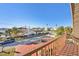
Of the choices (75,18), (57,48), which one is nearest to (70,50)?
(57,48)

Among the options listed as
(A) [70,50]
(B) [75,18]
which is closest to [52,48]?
(A) [70,50]

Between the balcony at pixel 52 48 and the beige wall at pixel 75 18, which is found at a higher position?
the beige wall at pixel 75 18

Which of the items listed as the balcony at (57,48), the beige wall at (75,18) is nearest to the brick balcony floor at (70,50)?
the balcony at (57,48)

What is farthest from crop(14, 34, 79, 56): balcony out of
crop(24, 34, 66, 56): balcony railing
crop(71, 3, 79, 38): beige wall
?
crop(71, 3, 79, 38): beige wall

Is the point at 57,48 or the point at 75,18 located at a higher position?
the point at 75,18

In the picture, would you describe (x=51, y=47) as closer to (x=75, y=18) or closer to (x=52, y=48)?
(x=52, y=48)

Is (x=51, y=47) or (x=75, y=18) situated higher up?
(x=75, y=18)

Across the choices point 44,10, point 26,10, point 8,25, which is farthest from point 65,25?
point 8,25

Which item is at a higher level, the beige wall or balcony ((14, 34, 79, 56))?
the beige wall

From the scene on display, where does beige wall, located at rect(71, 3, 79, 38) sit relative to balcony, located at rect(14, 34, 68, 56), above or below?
above

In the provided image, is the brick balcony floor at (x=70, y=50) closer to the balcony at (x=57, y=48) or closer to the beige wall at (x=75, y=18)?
the balcony at (x=57, y=48)

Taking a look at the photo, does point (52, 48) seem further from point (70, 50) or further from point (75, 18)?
point (75, 18)

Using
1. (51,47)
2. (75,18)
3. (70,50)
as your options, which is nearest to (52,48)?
(51,47)

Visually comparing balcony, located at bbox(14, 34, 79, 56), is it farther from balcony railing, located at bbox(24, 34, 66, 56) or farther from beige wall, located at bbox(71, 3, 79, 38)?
beige wall, located at bbox(71, 3, 79, 38)
